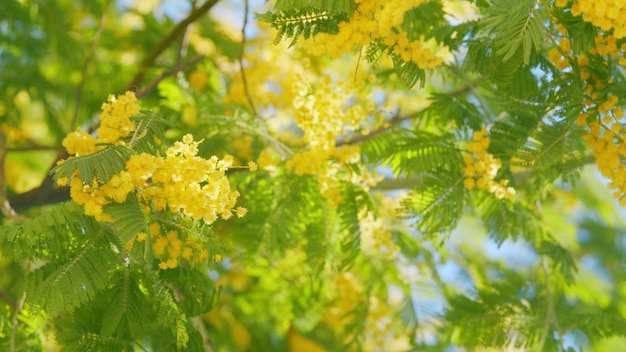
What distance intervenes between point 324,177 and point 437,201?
19.2 inches

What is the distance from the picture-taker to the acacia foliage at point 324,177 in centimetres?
199

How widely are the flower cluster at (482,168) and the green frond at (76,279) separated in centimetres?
122

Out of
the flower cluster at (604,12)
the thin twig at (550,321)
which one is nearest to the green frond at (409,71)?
the flower cluster at (604,12)

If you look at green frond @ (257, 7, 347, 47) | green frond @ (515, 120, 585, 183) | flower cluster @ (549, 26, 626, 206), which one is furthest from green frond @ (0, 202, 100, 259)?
flower cluster @ (549, 26, 626, 206)

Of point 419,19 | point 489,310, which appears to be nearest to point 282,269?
point 489,310

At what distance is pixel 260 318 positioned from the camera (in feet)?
14.5

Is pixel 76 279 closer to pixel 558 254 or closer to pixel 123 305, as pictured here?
pixel 123 305

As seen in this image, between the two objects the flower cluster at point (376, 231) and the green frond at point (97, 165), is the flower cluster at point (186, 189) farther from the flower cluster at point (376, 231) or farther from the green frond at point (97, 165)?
the flower cluster at point (376, 231)

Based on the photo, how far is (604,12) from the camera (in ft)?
6.09

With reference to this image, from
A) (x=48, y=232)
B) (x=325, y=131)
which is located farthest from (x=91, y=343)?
(x=325, y=131)

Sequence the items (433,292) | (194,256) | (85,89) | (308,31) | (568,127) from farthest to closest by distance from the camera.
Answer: (85,89), (433,292), (568,127), (308,31), (194,256)

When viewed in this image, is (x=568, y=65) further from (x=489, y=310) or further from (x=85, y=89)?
(x=85, y=89)

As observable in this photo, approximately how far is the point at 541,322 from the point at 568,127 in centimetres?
90

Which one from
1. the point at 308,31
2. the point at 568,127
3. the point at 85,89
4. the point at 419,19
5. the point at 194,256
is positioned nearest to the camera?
the point at 194,256
